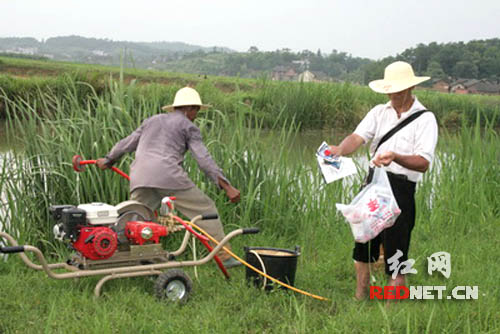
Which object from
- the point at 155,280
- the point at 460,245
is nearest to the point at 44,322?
the point at 155,280

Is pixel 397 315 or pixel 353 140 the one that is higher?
pixel 353 140

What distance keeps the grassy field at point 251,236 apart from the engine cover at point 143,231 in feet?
1.05

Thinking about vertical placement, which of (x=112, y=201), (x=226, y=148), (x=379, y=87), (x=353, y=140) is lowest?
(x=112, y=201)

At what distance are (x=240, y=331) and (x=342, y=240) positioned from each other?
2177 mm

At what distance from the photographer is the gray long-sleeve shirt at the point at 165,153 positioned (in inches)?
164

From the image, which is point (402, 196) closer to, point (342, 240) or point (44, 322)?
point (342, 240)

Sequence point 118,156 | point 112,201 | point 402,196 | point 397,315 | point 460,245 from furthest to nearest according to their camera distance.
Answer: point 460,245 → point 112,201 → point 118,156 → point 402,196 → point 397,315

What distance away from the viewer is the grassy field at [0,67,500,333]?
11.1 ft

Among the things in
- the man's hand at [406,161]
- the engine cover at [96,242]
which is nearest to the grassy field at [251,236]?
the engine cover at [96,242]

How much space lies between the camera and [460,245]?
5.25 m

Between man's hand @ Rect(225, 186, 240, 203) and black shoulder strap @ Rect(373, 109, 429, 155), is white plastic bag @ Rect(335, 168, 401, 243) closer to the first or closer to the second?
black shoulder strap @ Rect(373, 109, 429, 155)

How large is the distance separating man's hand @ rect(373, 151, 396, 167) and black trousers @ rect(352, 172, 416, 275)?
0.91 feet

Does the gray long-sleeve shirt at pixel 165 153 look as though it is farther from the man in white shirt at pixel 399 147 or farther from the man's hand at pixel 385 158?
the man's hand at pixel 385 158

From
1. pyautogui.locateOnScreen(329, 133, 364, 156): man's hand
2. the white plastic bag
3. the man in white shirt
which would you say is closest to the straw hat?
the man in white shirt
